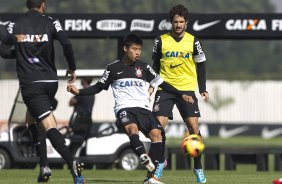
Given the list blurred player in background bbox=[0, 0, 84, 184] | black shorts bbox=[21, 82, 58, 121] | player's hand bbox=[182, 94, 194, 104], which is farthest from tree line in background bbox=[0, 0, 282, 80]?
black shorts bbox=[21, 82, 58, 121]

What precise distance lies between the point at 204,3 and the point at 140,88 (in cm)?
10507

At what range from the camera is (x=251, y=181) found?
51.1 ft

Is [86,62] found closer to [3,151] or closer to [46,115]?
[3,151]

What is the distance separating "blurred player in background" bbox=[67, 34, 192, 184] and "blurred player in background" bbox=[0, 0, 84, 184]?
879mm

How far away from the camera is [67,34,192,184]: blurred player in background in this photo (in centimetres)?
1421

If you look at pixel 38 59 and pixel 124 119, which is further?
pixel 124 119

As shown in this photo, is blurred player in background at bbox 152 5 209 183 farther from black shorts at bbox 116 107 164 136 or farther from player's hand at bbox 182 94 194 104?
black shorts at bbox 116 107 164 136

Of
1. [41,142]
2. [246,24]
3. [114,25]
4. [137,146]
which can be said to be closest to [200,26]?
[246,24]

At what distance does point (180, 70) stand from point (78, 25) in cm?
885

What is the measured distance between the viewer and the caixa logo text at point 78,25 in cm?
2386

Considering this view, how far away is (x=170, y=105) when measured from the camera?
15.2 metres

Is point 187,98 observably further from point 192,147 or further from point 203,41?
point 203,41

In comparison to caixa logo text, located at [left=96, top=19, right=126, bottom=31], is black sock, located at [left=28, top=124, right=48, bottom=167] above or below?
below

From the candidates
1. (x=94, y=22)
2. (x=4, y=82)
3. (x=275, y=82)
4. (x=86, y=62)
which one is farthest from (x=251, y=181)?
(x=86, y=62)
